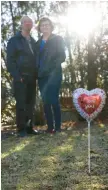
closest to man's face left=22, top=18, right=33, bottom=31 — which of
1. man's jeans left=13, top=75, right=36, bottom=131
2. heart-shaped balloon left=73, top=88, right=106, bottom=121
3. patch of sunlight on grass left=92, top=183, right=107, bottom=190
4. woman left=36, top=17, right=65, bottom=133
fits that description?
woman left=36, top=17, right=65, bottom=133

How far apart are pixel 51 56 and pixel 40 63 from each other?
138mm

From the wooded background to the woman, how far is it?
2.14 m

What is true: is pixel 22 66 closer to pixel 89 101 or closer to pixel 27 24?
pixel 27 24

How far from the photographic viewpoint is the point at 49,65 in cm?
393

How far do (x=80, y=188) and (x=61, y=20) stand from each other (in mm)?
6140

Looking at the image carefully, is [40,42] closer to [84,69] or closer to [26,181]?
[26,181]

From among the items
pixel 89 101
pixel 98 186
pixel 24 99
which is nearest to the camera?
pixel 98 186

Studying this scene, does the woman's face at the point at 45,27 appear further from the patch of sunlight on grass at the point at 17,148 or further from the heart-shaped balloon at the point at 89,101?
the heart-shaped balloon at the point at 89,101

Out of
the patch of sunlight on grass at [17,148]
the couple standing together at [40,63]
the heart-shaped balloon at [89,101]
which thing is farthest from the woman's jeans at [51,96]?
the heart-shaped balloon at [89,101]

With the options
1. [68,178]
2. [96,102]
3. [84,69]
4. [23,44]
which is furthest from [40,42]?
[84,69]

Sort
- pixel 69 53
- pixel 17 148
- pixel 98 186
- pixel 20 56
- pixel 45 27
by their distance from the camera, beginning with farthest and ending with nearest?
pixel 69 53 → pixel 20 56 → pixel 45 27 → pixel 17 148 → pixel 98 186

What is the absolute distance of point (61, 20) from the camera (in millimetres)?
7902

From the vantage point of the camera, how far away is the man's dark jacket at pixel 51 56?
3.90 metres

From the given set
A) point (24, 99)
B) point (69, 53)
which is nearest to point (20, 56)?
point (24, 99)
